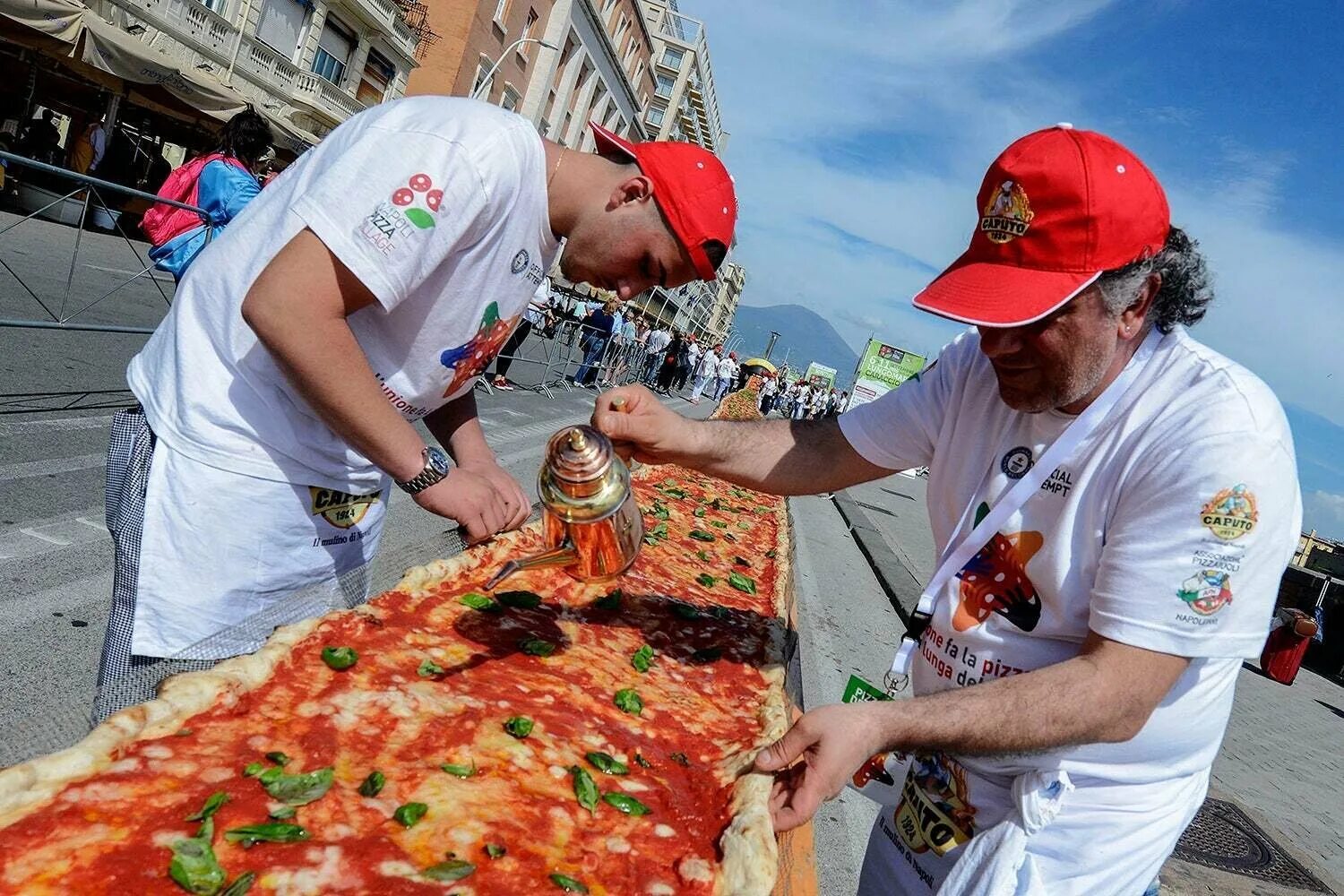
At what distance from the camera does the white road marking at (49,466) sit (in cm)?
542

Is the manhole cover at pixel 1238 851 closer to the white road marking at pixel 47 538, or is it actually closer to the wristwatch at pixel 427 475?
the wristwatch at pixel 427 475

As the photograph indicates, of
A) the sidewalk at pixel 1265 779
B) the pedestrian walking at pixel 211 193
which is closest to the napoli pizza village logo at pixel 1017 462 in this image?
the sidewalk at pixel 1265 779

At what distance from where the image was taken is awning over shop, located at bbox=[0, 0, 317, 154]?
Answer: 1545cm

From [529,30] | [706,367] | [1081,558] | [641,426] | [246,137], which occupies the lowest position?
[706,367]

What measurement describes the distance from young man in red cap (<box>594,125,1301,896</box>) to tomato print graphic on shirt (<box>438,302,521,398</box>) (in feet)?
3.53

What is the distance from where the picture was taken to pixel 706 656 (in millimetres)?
3814

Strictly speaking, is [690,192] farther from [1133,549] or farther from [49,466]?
[49,466]

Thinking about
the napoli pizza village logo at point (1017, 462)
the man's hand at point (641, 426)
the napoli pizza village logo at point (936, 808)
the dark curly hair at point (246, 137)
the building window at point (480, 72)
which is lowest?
the napoli pizza village logo at point (936, 808)

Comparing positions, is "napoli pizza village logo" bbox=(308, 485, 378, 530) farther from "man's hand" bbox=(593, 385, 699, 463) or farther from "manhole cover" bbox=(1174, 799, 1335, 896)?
"manhole cover" bbox=(1174, 799, 1335, 896)

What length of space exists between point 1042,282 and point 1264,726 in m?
11.0

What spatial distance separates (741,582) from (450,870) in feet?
12.1

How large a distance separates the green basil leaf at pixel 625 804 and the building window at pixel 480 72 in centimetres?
3958

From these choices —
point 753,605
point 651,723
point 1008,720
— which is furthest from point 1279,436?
point 753,605

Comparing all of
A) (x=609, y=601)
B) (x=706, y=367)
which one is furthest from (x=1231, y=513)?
(x=706, y=367)
